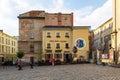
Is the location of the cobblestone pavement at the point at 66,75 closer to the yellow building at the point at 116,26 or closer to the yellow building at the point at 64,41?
the yellow building at the point at 116,26

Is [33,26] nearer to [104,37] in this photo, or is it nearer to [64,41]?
[64,41]

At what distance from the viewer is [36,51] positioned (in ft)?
231

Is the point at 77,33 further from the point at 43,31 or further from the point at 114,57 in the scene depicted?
the point at 114,57

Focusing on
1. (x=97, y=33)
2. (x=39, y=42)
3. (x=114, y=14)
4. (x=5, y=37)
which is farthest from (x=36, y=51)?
(x=114, y=14)

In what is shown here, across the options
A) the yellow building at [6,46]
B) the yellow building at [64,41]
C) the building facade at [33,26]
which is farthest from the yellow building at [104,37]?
the yellow building at [6,46]

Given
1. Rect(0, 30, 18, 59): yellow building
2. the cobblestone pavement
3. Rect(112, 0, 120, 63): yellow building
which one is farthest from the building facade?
the cobblestone pavement

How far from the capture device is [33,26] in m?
71.1

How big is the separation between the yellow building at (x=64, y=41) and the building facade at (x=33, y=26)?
9.73 ft

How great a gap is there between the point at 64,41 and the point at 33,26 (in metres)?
9.17

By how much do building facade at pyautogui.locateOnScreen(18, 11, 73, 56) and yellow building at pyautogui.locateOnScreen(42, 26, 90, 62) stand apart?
297 centimetres

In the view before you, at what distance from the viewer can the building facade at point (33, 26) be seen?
7050 centimetres

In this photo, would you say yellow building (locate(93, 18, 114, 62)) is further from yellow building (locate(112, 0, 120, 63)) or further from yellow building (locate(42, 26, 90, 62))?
yellow building (locate(112, 0, 120, 63))

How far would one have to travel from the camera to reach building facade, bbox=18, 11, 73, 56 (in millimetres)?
70500

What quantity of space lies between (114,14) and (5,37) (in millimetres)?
41920
